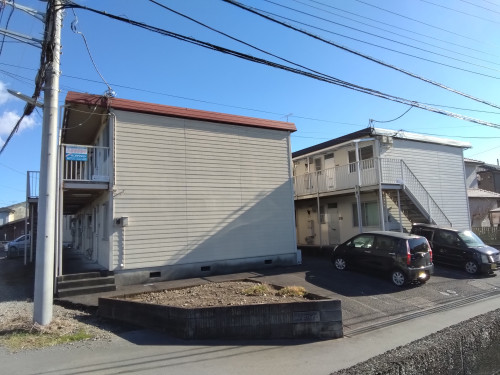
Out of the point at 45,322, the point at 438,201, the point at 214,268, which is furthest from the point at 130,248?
the point at 438,201

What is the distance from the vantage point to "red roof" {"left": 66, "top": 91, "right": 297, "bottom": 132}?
11188 millimetres

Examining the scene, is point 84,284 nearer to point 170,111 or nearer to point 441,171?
point 170,111

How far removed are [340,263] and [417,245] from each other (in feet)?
8.79

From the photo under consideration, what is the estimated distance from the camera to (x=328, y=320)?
7.06 metres

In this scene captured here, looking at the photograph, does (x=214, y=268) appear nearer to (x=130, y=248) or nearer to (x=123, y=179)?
(x=130, y=248)

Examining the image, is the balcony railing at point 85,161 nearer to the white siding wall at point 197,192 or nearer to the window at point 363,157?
the white siding wall at point 197,192

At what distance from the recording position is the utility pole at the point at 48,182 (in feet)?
23.5

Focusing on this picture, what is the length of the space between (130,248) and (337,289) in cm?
614

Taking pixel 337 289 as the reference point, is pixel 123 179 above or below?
above

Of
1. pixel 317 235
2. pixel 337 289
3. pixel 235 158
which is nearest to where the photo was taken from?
pixel 337 289

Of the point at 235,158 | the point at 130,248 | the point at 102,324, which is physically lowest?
the point at 102,324

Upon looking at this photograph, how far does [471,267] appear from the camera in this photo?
13320 millimetres

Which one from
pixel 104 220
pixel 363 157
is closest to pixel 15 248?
pixel 104 220

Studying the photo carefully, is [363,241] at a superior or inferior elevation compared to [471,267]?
superior
